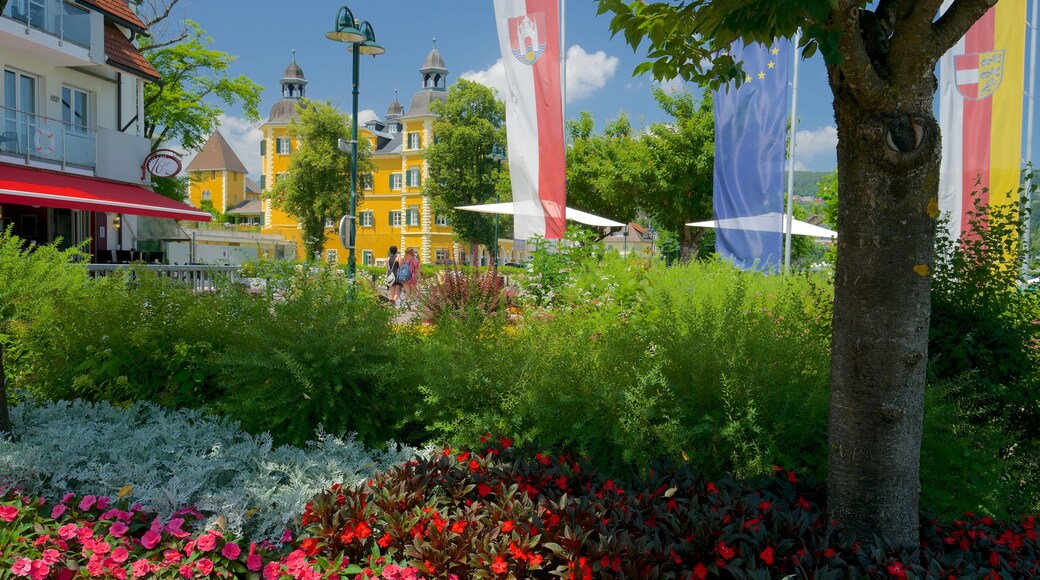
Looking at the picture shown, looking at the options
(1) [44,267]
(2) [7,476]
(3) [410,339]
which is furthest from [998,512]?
(1) [44,267]

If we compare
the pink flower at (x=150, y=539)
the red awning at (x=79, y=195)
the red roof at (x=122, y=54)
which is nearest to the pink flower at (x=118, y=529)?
the pink flower at (x=150, y=539)

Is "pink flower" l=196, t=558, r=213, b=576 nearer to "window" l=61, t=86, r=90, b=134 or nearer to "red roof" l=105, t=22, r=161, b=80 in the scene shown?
"window" l=61, t=86, r=90, b=134

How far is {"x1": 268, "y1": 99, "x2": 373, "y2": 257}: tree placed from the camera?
45906 millimetres

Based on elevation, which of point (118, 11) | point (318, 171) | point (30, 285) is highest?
point (118, 11)

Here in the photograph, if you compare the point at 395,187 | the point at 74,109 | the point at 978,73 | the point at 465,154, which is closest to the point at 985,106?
the point at 978,73

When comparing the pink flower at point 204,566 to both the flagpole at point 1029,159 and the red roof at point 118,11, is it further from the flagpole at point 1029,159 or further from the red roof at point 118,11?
the red roof at point 118,11

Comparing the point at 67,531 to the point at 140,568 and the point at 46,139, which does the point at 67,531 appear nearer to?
the point at 140,568

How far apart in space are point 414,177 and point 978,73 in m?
58.1

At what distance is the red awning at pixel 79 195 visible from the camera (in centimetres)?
1323

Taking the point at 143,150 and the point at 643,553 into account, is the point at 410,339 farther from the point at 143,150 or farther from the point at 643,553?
the point at 143,150

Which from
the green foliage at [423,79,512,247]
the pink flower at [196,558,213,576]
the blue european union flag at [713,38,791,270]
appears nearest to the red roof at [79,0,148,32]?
the blue european union flag at [713,38,791,270]

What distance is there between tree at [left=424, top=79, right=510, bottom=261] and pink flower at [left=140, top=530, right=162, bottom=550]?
4669 cm

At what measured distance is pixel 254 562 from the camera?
2.54 metres

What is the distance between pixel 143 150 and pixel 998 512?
19.5m
